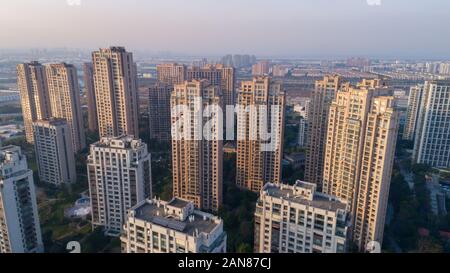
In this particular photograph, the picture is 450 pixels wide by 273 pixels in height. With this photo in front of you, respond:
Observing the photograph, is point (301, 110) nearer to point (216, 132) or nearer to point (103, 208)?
point (216, 132)

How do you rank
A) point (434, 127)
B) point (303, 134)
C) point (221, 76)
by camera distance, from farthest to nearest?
point (221, 76) < point (303, 134) < point (434, 127)

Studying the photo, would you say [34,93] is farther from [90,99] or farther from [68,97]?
[90,99]

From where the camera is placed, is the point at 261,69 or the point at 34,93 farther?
the point at 261,69

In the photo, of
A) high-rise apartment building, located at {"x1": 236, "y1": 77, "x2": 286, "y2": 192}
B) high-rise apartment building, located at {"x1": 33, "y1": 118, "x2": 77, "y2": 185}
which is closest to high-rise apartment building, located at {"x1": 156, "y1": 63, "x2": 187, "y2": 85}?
high-rise apartment building, located at {"x1": 33, "y1": 118, "x2": 77, "y2": 185}

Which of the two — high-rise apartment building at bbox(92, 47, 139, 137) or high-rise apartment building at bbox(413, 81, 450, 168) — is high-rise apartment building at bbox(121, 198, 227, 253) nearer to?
high-rise apartment building at bbox(92, 47, 139, 137)

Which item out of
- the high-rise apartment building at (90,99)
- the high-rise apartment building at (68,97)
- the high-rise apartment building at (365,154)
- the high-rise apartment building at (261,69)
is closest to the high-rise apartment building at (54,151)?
the high-rise apartment building at (68,97)

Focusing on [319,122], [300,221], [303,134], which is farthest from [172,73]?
[300,221]

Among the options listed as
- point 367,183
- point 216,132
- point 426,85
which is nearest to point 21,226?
point 216,132
